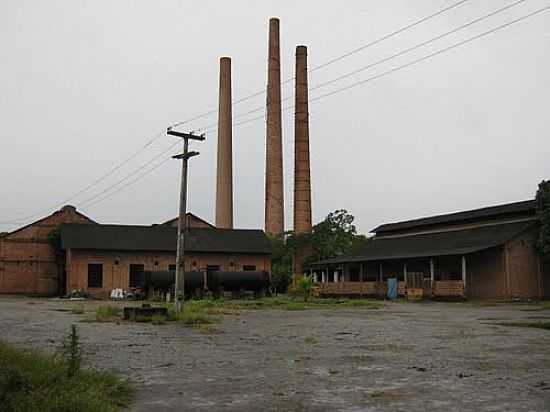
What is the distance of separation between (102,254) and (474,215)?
26776mm

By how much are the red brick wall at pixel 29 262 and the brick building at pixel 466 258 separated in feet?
73.8

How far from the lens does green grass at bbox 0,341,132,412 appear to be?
20.8 ft

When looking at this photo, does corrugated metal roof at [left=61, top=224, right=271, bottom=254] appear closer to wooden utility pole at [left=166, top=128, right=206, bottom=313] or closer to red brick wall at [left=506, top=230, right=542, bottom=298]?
red brick wall at [left=506, top=230, right=542, bottom=298]

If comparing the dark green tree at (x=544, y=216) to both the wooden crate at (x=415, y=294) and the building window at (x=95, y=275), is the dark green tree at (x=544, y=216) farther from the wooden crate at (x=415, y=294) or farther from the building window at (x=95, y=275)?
the building window at (x=95, y=275)

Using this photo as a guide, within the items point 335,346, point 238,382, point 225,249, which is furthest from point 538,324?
point 225,249

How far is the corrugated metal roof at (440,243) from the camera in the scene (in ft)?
133

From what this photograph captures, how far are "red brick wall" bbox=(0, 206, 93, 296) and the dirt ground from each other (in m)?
37.8

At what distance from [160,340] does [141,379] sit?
19.8 feet

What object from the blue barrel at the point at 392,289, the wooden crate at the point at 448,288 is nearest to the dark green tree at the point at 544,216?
the wooden crate at the point at 448,288

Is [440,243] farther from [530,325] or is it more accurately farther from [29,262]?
[29,262]

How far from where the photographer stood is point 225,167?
209ft

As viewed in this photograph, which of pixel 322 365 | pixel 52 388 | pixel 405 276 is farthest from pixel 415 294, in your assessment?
pixel 52 388

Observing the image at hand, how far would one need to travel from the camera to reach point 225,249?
178 ft

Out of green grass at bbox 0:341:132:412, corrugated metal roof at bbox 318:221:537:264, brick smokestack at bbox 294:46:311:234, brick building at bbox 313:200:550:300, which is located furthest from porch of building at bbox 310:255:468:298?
green grass at bbox 0:341:132:412
